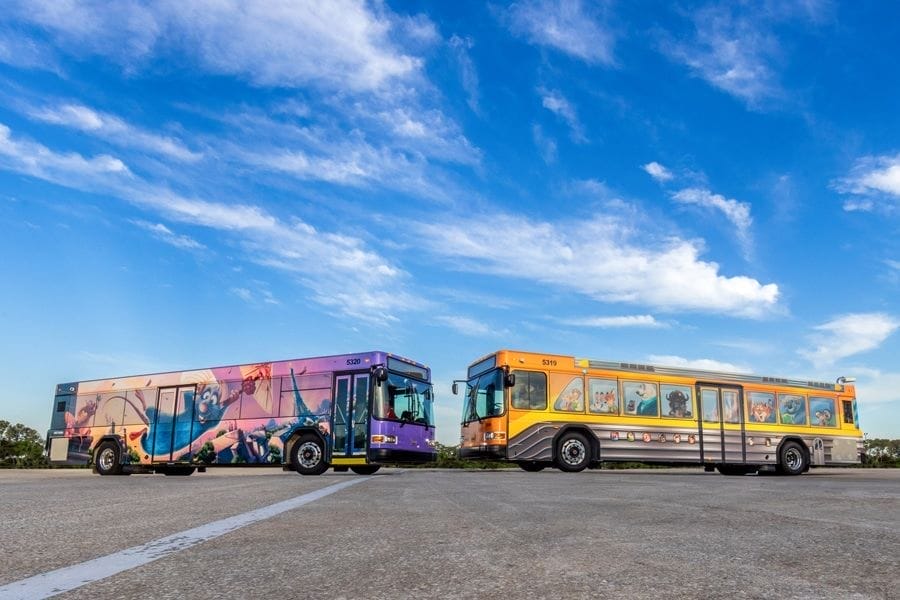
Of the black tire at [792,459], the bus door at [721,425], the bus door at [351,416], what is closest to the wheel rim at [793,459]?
the black tire at [792,459]

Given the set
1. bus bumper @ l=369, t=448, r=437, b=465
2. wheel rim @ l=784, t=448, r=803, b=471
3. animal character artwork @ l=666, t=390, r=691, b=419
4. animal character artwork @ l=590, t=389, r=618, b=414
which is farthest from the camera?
wheel rim @ l=784, t=448, r=803, b=471

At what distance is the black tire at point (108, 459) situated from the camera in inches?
714

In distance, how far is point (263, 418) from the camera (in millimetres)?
16094

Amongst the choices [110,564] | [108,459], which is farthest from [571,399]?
[110,564]

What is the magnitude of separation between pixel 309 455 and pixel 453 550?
12833mm

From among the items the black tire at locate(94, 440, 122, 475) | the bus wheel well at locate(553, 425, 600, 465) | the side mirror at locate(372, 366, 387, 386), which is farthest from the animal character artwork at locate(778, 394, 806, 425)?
the black tire at locate(94, 440, 122, 475)

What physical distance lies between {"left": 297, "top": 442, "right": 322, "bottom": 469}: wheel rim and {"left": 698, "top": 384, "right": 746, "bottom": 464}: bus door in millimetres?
9652

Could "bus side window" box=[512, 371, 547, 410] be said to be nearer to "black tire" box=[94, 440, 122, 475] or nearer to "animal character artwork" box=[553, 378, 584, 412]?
"animal character artwork" box=[553, 378, 584, 412]

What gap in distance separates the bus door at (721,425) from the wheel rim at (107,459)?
1570 centimetres

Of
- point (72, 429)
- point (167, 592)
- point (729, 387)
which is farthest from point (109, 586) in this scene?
point (72, 429)

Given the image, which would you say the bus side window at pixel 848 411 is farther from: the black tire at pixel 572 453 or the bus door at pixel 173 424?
the bus door at pixel 173 424

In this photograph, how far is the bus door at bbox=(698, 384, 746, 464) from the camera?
56.9 ft

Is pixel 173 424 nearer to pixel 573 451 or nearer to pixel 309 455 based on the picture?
pixel 309 455

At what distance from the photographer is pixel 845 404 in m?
19.8
